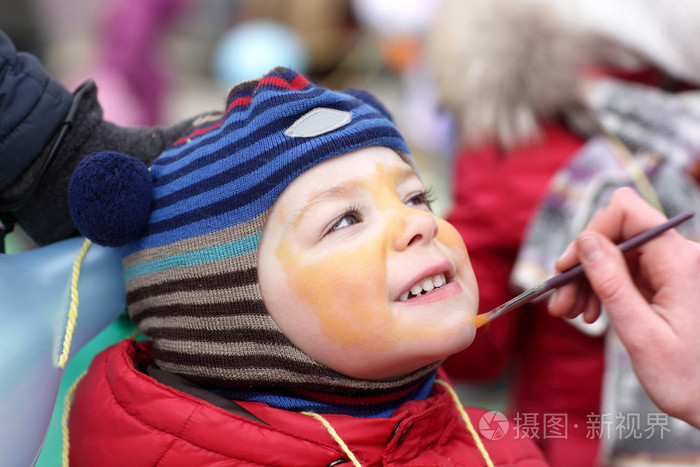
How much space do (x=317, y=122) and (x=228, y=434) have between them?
40 cm

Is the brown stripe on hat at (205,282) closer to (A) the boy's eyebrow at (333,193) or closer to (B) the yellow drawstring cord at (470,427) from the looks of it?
(A) the boy's eyebrow at (333,193)

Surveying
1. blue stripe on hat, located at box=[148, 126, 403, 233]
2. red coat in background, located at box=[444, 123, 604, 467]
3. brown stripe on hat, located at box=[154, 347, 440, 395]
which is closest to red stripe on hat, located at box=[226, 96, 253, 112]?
blue stripe on hat, located at box=[148, 126, 403, 233]

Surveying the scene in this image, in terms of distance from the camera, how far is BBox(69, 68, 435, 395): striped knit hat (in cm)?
82

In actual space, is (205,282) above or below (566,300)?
above

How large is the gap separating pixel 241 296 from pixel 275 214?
0.37 ft

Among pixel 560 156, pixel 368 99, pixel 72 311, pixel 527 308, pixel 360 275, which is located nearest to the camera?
pixel 360 275

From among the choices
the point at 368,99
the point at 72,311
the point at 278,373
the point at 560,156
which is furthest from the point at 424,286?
the point at 560,156

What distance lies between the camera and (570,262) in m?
0.98

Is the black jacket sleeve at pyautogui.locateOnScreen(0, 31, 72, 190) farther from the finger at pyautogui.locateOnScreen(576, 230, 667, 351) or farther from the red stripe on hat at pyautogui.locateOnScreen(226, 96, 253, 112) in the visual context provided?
the finger at pyautogui.locateOnScreen(576, 230, 667, 351)

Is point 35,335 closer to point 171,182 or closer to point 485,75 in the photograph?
point 171,182

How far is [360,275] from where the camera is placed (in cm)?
77

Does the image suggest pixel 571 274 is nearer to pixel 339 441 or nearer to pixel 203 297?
pixel 339 441

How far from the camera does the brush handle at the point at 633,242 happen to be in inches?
36.6

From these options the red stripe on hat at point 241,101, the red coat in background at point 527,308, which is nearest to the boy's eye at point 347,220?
the red stripe on hat at point 241,101
